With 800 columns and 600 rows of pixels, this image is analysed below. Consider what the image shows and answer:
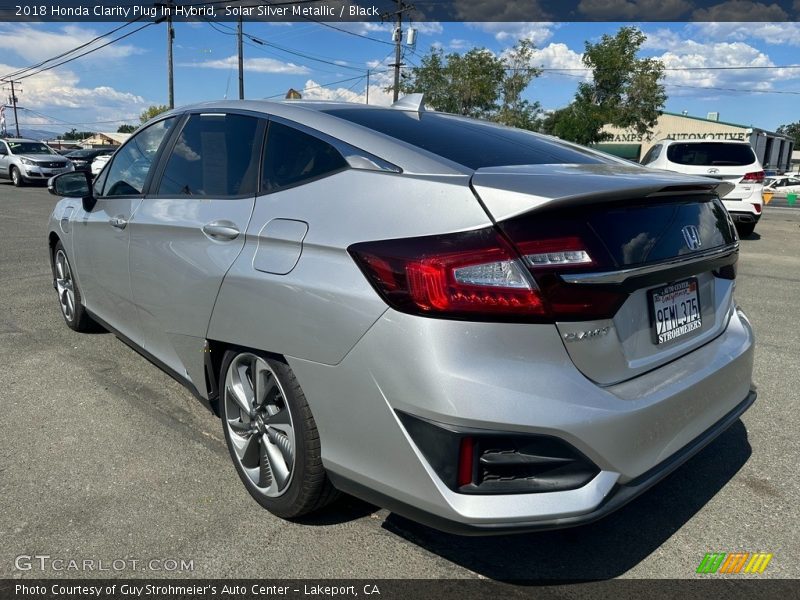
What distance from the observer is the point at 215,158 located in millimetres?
3008

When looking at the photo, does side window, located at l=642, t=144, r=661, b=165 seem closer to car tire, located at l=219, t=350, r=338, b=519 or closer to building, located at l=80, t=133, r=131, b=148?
car tire, located at l=219, t=350, r=338, b=519

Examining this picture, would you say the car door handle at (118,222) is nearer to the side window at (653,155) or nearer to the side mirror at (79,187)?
the side mirror at (79,187)

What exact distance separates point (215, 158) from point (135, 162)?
1048mm

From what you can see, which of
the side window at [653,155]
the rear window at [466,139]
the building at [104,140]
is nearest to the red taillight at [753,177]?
the side window at [653,155]

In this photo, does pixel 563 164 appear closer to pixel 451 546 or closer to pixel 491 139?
pixel 491 139

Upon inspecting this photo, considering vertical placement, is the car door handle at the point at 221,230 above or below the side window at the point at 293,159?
below

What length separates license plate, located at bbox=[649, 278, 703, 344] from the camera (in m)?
2.20

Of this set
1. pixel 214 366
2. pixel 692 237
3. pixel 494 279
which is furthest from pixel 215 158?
pixel 692 237

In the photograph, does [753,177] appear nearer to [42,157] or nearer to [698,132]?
[42,157]

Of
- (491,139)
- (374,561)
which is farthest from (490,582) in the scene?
(491,139)

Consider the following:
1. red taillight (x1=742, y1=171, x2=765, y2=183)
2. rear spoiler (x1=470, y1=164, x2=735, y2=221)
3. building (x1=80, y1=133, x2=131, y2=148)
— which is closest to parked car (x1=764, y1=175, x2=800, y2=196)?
red taillight (x1=742, y1=171, x2=765, y2=183)

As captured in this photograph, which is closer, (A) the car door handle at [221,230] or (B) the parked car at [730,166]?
(A) the car door handle at [221,230]

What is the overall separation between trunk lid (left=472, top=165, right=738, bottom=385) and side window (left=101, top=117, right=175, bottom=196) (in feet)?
7.29

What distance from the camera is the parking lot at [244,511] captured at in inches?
92.4
